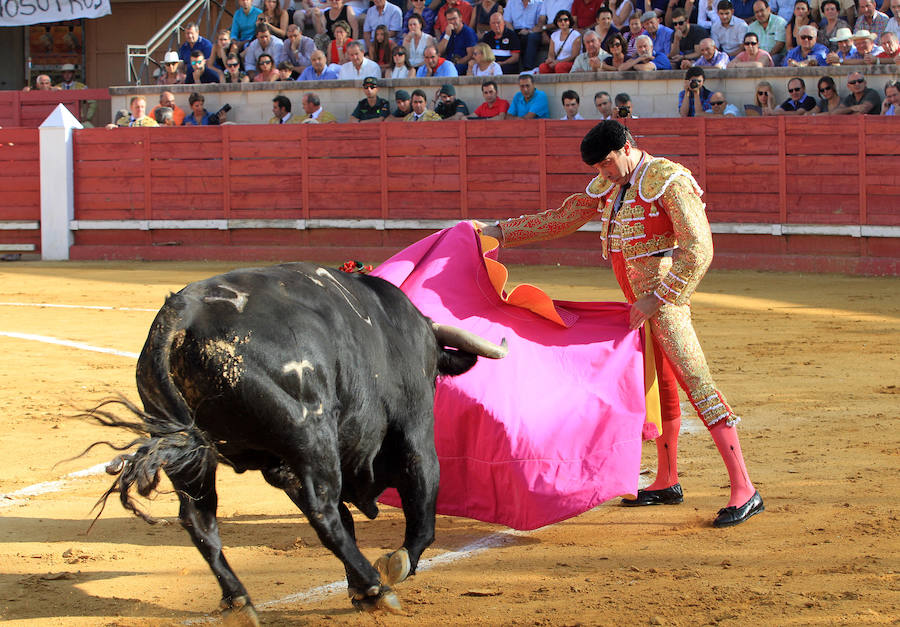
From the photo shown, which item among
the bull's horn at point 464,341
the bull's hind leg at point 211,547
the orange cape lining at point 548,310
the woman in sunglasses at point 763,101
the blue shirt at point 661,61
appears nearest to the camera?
the bull's hind leg at point 211,547

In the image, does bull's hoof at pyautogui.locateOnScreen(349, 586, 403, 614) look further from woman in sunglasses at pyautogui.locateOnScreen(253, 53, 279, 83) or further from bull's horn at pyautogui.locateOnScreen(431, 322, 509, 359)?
woman in sunglasses at pyautogui.locateOnScreen(253, 53, 279, 83)

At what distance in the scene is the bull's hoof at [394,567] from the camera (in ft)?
8.68

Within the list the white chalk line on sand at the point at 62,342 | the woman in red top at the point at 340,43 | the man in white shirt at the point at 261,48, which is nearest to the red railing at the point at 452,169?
the woman in red top at the point at 340,43

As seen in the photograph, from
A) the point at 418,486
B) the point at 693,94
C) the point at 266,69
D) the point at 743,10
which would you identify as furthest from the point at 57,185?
the point at 418,486

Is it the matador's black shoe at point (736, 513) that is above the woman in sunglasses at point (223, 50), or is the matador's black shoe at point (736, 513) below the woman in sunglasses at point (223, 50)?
below

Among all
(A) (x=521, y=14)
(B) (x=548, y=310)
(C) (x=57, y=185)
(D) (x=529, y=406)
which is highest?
(A) (x=521, y=14)

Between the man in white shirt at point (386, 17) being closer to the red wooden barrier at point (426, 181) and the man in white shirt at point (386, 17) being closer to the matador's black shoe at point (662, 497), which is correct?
the red wooden barrier at point (426, 181)

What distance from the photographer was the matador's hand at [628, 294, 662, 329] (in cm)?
332

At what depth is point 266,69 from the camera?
12180mm

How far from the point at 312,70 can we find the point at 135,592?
9850mm

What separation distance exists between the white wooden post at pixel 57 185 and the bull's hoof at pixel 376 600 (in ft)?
35.4

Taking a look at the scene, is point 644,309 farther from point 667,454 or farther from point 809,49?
point 809,49

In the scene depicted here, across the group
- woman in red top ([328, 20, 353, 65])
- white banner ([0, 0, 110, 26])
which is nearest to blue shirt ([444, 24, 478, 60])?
woman in red top ([328, 20, 353, 65])

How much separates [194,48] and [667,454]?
10.7 meters
